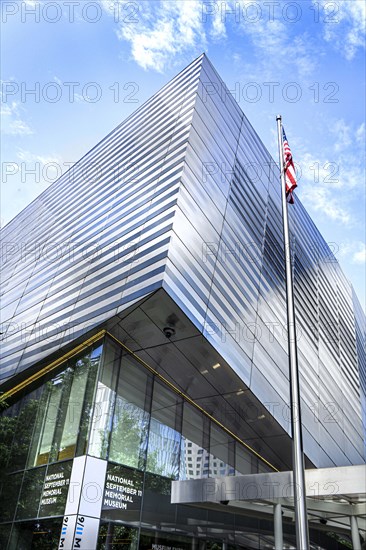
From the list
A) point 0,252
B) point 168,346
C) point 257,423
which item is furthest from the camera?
point 0,252

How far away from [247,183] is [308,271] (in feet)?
28.2

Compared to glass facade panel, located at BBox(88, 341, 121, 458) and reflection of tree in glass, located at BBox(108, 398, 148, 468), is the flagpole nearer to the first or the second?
glass facade panel, located at BBox(88, 341, 121, 458)

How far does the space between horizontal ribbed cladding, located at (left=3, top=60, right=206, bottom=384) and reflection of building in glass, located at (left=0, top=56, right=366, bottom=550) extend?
0.31ft

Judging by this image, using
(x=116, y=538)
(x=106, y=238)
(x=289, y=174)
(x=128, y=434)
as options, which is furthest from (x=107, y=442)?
(x=289, y=174)

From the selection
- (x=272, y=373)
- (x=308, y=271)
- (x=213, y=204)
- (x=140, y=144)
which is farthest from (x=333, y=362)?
(x=140, y=144)

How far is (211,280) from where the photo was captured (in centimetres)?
1653

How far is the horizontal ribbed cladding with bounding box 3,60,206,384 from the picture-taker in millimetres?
15570

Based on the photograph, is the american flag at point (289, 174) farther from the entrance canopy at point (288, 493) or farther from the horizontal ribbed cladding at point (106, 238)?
the entrance canopy at point (288, 493)

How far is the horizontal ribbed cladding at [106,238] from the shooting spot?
15570mm

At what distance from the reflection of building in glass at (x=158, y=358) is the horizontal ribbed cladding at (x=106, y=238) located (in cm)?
9

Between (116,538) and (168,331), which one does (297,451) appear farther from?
(116,538)

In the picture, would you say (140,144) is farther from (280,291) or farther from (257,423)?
(257,423)

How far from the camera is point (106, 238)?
18750 millimetres

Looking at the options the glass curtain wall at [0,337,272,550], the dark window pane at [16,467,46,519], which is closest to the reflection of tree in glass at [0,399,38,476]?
the glass curtain wall at [0,337,272,550]
